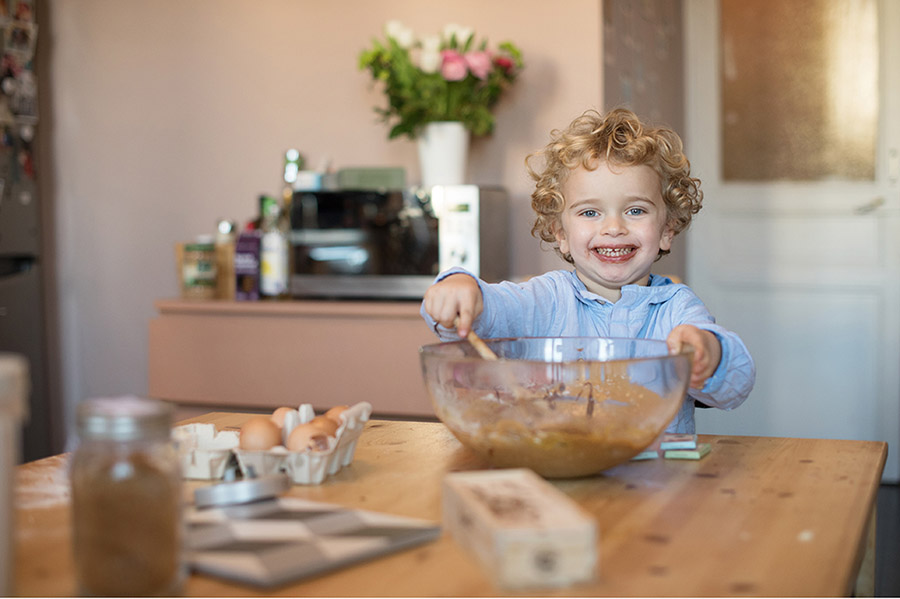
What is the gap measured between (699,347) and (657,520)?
26cm

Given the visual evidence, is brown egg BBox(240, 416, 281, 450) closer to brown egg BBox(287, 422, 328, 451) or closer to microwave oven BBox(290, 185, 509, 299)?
brown egg BBox(287, 422, 328, 451)

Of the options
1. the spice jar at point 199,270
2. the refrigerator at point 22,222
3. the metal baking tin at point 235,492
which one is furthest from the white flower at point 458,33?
the metal baking tin at point 235,492

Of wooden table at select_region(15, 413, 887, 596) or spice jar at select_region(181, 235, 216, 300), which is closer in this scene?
wooden table at select_region(15, 413, 887, 596)

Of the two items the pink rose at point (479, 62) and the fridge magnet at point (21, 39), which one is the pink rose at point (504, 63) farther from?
the fridge magnet at point (21, 39)

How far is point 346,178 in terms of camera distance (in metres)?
2.65

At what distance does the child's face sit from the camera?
138cm

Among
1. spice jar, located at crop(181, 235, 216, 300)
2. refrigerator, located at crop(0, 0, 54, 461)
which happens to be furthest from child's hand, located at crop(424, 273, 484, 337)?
refrigerator, located at crop(0, 0, 54, 461)

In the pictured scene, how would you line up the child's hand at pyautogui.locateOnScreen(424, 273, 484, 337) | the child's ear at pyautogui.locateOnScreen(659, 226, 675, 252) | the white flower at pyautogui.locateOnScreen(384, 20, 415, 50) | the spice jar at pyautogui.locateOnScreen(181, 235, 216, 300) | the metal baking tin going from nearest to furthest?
the metal baking tin < the child's hand at pyautogui.locateOnScreen(424, 273, 484, 337) < the child's ear at pyautogui.locateOnScreen(659, 226, 675, 252) < the white flower at pyautogui.locateOnScreen(384, 20, 415, 50) < the spice jar at pyautogui.locateOnScreen(181, 235, 216, 300)

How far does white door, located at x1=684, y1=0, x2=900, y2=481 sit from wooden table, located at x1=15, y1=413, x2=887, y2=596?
8.10 feet

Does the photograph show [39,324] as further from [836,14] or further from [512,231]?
[836,14]

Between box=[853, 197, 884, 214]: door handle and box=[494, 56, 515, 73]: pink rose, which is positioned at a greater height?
box=[494, 56, 515, 73]: pink rose

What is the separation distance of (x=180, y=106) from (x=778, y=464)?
260 cm

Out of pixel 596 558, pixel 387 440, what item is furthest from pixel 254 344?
pixel 596 558

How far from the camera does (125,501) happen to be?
22.1 inches
